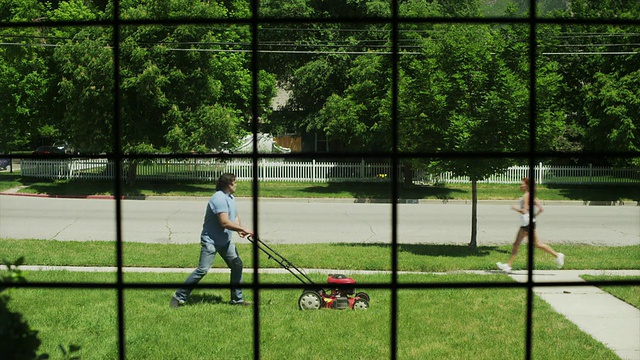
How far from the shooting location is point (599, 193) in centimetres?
2508

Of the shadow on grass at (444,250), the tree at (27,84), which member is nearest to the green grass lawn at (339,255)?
the shadow on grass at (444,250)

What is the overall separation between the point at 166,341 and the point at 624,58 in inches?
822

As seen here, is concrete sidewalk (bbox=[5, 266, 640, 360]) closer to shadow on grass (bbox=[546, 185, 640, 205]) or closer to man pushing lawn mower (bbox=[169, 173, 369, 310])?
man pushing lawn mower (bbox=[169, 173, 369, 310])

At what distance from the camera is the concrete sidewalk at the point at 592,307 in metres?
7.32

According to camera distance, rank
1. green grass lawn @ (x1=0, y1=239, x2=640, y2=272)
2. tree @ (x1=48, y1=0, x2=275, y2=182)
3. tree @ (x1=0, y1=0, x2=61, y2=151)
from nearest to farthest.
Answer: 1. green grass lawn @ (x1=0, y1=239, x2=640, y2=272)
2. tree @ (x1=48, y1=0, x2=275, y2=182)
3. tree @ (x1=0, y1=0, x2=61, y2=151)

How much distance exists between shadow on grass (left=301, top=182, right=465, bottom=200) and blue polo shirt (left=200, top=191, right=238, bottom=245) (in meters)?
15.6

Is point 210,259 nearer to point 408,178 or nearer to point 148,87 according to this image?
point 148,87

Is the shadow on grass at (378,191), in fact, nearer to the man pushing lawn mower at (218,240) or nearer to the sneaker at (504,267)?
the sneaker at (504,267)

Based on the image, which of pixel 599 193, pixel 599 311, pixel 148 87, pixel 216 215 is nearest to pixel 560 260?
pixel 599 311

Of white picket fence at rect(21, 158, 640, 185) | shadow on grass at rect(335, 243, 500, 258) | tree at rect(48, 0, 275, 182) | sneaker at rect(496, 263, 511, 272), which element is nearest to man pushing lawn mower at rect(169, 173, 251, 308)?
sneaker at rect(496, 263, 511, 272)

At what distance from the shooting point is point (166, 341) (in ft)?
23.0

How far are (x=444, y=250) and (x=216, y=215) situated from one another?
5.65m

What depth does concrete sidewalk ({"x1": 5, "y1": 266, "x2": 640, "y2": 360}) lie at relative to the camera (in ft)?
24.0

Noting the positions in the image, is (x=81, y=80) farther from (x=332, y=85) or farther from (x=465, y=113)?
(x=465, y=113)
